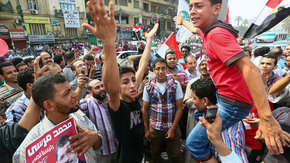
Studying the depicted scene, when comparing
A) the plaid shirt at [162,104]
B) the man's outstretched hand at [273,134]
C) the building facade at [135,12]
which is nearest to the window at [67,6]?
the building facade at [135,12]

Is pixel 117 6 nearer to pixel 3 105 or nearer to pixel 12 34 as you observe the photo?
pixel 12 34

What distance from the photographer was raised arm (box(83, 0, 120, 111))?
114 cm

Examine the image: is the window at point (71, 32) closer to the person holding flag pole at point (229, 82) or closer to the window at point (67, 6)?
the window at point (67, 6)

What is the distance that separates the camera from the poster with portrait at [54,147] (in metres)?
1.13

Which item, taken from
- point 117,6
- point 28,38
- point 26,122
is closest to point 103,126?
point 26,122

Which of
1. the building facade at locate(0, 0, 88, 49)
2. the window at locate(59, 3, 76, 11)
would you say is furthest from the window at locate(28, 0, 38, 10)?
the window at locate(59, 3, 76, 11)

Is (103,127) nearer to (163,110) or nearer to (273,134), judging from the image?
(163,110)

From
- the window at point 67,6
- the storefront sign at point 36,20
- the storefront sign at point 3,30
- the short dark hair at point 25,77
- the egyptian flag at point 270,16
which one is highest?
the window at point 67,6

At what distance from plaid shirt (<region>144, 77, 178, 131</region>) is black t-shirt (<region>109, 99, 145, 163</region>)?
82cm

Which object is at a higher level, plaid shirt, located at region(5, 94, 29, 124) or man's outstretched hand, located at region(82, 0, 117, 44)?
man's outstretched hand, located at region(82, 0, 117, 44)

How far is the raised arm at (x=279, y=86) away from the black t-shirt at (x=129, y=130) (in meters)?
1.89

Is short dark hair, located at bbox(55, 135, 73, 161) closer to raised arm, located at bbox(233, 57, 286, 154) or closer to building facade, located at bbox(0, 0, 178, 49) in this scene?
raised arm, located at bbox(233, 57, 286, 154)

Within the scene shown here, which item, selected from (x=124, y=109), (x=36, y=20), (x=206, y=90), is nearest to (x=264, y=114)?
(x=206, y=90)

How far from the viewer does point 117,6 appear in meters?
34.8
